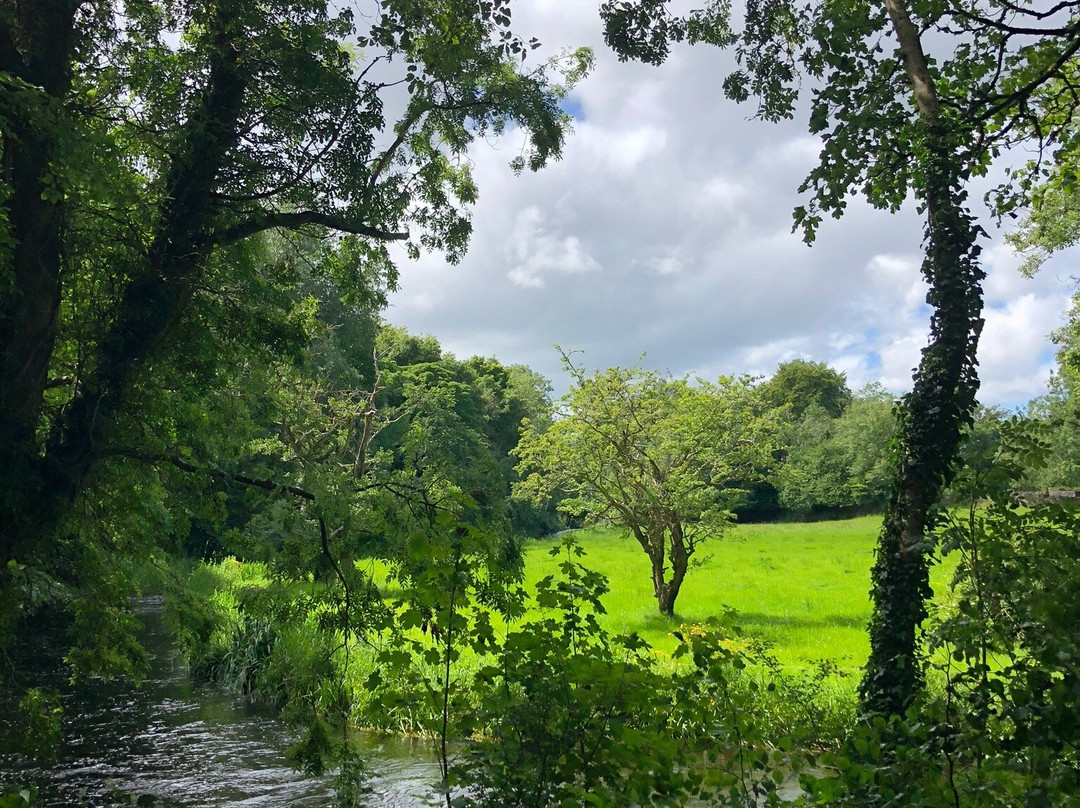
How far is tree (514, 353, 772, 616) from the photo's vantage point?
1680 centimetres

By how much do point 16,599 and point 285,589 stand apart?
2.26 meters

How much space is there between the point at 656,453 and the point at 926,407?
1027cm

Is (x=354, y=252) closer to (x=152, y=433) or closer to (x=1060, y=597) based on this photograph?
(x=152, y=433)

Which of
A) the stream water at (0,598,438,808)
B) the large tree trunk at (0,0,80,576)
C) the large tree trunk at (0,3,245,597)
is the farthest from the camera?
the stream water at (0,598,438,808)

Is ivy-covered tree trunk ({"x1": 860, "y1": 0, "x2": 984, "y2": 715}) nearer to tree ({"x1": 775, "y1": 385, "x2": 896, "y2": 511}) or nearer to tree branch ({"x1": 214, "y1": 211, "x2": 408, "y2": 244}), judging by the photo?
tree branch ({"x1": 214, "y1": 211, "x2": 408, "y2": 244})

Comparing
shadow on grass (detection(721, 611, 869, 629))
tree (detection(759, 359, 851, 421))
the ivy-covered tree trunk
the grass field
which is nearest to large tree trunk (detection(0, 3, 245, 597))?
the grass field

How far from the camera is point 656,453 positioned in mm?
17484

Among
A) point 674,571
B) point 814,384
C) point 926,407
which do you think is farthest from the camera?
point 814,384

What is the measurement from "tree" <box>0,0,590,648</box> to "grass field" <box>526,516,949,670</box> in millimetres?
4561

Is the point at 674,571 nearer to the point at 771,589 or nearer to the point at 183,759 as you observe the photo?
the point at 771,589

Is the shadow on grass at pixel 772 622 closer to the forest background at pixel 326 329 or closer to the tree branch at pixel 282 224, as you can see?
the forest background at pixel 326 329

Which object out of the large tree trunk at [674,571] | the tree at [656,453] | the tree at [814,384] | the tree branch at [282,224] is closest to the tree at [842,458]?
the tree at [814,384]

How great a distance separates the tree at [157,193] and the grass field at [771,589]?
456 centimetres

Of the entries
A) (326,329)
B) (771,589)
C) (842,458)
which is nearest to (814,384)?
(842,458)
